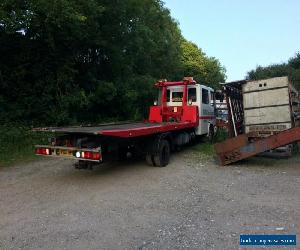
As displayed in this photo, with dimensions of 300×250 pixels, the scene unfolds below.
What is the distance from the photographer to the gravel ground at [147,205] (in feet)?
16.9

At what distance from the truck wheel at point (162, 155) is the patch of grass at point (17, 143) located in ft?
15.0

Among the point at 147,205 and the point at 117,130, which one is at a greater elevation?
the point at 117,130

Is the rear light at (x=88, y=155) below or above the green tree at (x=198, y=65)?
below

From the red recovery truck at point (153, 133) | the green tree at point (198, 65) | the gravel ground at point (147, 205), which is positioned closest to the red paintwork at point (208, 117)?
the red recovery truck at point (153, 133)

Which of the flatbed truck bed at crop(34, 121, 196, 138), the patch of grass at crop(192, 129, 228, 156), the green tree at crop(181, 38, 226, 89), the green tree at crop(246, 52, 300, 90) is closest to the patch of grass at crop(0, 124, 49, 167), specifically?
the flatbed truck bed at crop(34, 121, 196, 138)

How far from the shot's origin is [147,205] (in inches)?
263

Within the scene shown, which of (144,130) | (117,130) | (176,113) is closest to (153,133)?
(144,130)

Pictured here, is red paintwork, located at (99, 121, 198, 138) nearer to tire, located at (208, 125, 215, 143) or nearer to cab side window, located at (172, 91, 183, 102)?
cab side window, located at (172, 91, 183, 102)

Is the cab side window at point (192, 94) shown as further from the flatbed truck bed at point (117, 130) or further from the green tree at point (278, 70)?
the green tree at point (278, 70)

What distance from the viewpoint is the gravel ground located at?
5145 mm

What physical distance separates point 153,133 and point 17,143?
654cm

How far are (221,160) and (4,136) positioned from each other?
816 cm

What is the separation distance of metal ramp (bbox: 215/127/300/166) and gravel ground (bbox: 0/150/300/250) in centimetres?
36

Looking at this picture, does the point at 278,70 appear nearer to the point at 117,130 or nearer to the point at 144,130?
the point at 144,130
